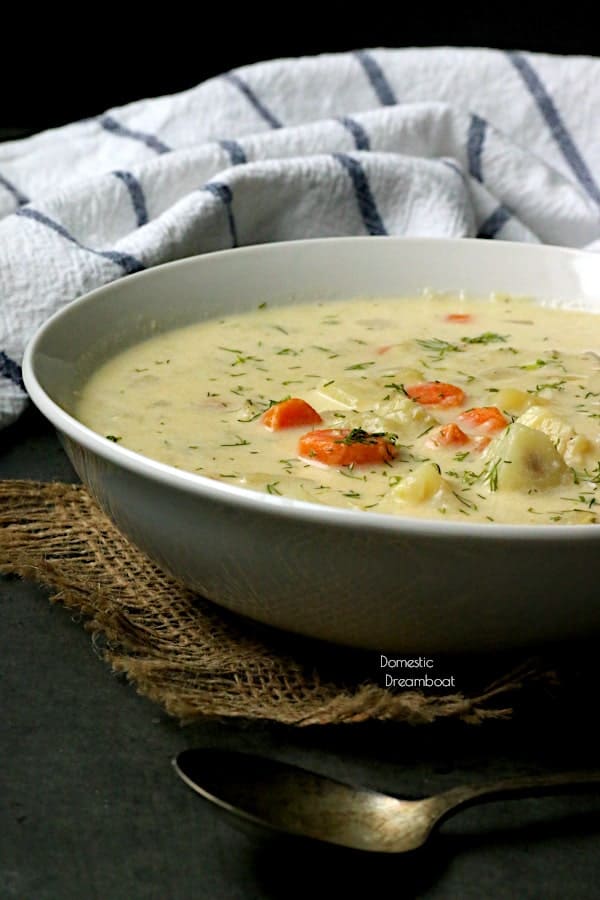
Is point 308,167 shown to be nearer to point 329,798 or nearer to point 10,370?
point 10,370

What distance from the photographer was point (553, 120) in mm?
4160

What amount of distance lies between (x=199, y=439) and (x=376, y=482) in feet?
1.19

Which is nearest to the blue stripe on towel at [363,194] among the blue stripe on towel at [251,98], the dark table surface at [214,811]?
the blue stripe on towel at [251,98]

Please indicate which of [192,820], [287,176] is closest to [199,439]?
[192,820]

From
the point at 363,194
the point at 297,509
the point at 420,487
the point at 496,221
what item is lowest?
the point at 496,221

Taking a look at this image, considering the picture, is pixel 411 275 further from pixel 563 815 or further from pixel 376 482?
pixel 563 815

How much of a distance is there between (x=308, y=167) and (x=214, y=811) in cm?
231

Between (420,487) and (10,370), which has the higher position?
(420,487)

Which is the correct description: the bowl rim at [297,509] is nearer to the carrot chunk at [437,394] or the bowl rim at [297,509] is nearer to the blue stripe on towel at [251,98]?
the carrot chunk at [437,394]

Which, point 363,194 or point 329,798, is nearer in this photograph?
point 329,798

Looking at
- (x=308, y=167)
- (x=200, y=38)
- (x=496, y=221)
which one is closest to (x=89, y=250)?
(x=308, y=167)

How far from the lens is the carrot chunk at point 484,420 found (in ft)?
7.79

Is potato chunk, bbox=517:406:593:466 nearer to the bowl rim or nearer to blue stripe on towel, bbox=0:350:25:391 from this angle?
the bowl rim

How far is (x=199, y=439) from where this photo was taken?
7.73 feet
